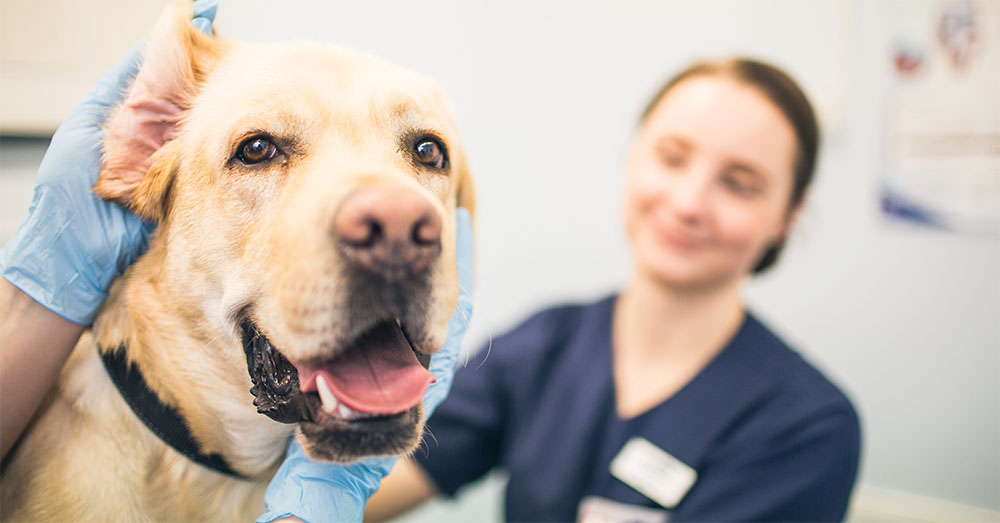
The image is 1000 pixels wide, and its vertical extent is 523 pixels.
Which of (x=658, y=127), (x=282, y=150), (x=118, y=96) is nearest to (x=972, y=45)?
(x=658, y=127)

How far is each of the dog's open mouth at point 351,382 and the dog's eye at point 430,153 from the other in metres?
0.29

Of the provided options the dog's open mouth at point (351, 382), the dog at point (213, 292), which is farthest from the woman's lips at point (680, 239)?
the dog's open mouth at point (351, 382)

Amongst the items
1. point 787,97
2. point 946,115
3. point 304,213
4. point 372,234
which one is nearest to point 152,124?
point 304,213

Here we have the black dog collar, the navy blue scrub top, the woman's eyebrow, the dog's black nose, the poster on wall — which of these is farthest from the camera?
the poster on wall

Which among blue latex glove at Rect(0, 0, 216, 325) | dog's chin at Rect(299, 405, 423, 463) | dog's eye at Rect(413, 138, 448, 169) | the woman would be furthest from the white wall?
dog's chin at Rect(299, 405, 423, 463)

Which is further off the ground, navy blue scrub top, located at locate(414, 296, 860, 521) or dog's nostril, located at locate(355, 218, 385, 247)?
dog's nostril, located at locate(355, 218, 385, 247)

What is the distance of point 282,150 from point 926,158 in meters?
2.33

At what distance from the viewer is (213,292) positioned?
27.5 inches

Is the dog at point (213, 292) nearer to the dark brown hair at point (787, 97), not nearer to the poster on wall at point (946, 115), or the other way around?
the dark brown hair at point (787, 97)

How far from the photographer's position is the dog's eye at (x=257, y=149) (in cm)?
Answer: 71

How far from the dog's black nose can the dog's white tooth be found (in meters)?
0.12

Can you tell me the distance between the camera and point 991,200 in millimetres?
2084

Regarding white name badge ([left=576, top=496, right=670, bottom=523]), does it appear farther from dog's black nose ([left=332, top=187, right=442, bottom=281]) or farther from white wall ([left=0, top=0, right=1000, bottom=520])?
dog's black nose ([left=332, top=187, right=442, bottom=281])

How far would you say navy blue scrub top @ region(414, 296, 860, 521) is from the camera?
4.24ft
